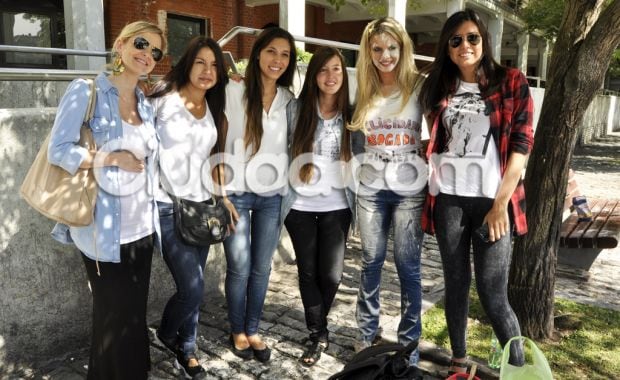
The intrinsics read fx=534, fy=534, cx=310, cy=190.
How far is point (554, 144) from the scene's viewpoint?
3.49 m

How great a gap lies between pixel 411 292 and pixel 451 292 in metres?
0.28

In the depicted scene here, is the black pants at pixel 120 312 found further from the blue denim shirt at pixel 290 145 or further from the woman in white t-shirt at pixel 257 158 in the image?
the blue denim shirt at pixel 290 145

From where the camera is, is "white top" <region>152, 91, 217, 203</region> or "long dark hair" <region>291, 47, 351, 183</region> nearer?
"white top" <region>152, 91, 217, 203</region>

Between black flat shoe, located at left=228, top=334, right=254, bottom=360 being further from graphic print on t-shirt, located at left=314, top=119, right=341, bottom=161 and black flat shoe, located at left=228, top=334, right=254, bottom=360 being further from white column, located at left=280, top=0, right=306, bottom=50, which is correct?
white column, located at left=280, top=0, right=306, bottom=50

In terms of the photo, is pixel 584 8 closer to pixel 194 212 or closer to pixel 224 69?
pixel 224 69

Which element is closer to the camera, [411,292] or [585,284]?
[411,292]

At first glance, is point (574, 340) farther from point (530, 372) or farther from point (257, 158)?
point (257, 158)

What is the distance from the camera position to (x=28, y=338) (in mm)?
3387

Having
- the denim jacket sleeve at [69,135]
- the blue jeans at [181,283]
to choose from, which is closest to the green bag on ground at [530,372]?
the blue jeans at [181,283]

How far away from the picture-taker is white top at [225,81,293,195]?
320cm

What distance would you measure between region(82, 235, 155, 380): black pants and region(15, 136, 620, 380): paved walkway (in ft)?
1.71

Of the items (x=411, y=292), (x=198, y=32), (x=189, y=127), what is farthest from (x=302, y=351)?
(x=198, y=32)

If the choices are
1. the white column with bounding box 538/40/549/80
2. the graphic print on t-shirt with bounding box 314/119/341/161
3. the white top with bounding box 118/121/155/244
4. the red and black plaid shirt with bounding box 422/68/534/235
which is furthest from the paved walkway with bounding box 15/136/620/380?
the white column with bounding box 538/40/549/80

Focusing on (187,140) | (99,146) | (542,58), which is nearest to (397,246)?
(187,140)
